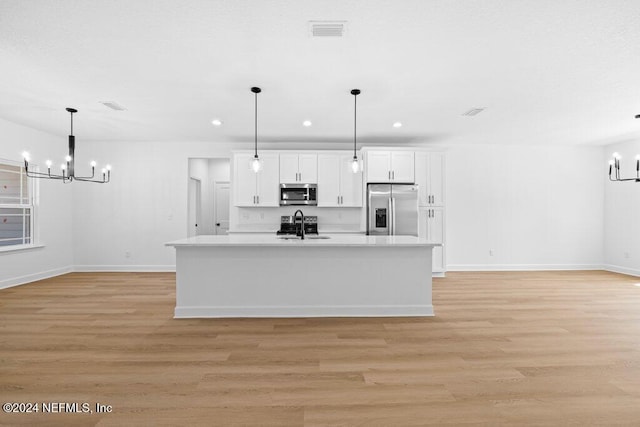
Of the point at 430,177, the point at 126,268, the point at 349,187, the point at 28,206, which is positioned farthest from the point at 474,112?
the point at 28,206

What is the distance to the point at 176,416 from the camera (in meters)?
1.90

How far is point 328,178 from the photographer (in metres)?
6.24

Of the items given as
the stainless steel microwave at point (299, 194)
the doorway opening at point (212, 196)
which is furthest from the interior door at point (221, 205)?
the stainless steel microwave at point (299, 194)

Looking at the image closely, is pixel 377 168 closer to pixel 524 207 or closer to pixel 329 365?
pixel 524 207

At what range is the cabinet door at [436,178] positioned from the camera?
616cm

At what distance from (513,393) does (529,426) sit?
36 centimetres

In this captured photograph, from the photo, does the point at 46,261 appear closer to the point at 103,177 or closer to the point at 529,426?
the point at 103,177

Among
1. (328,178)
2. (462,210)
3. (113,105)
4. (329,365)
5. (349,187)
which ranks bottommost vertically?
(329,365)

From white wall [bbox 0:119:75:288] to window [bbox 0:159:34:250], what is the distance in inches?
5.0

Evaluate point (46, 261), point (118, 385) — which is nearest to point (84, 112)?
point (46, 261)

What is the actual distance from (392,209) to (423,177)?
864mm

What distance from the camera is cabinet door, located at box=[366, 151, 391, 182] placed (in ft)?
20.0

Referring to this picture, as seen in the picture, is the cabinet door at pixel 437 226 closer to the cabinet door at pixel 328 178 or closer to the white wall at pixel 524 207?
the white wall at pixel 524 207

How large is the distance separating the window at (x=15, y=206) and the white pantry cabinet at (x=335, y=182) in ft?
16.3
